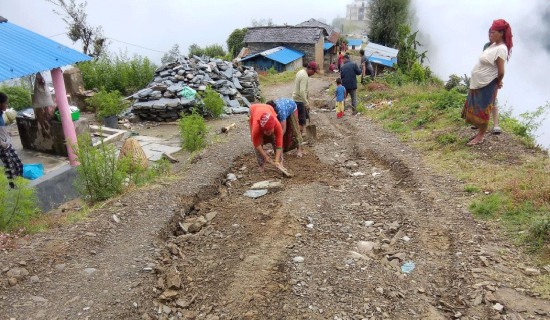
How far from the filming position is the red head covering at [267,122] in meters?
4.96

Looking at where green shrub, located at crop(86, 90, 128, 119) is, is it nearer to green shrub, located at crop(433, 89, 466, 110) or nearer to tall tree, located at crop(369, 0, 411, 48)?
green shrub, located at crop(433, 89, 466, 110)

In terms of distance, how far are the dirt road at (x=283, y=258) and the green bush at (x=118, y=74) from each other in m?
8.82

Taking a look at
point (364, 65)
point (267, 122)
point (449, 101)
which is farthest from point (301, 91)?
point (364, 65)

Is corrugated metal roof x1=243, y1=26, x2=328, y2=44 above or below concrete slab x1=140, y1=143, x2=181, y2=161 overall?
above

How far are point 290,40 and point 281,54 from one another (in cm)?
244

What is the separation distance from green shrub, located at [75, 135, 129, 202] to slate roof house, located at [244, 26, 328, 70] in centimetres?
2481

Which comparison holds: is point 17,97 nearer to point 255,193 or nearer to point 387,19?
point 255,193

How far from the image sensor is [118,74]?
1333 cm

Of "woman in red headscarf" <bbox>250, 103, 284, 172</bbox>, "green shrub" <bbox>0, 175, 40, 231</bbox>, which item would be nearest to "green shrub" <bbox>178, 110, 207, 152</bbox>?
"woman in red headscarf" <bbox>250, 103, 284, 172</bbox>

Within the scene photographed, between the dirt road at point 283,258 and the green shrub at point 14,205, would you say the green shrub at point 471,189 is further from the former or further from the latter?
the green shrub at point 14,205

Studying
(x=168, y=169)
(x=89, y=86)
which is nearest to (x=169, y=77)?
(x=89, y=86)

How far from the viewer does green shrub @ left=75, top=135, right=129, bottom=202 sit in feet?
15.8

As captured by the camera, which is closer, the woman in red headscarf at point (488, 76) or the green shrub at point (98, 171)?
the green shrub at point (98, 171)

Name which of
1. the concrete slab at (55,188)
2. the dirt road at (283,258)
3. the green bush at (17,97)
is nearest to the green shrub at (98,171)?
the dirt road at (283,258)
